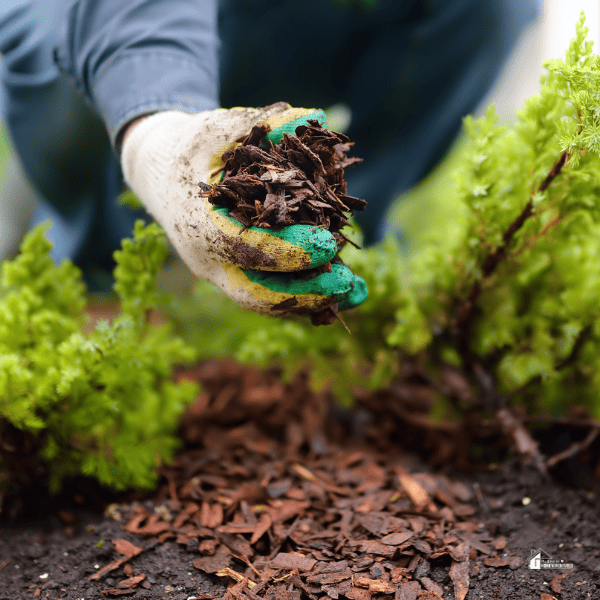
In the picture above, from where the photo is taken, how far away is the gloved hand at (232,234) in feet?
3.38

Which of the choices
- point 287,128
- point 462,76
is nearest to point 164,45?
point 287,128

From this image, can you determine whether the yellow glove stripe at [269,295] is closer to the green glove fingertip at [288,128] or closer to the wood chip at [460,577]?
the green glove fingertip at [288,128]

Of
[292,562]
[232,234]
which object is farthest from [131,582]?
[232,234]

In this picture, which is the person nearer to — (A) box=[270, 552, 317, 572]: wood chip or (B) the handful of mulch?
(B) the handful of mulch

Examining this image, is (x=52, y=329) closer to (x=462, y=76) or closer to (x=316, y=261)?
(x=316, y=261)

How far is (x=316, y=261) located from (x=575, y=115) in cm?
79

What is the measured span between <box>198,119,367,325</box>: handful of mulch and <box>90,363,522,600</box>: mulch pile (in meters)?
0.72

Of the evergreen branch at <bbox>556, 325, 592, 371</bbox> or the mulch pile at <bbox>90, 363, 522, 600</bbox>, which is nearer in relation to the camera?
the mulch pile at <bbox>90, 363, 522, 600</bbox>

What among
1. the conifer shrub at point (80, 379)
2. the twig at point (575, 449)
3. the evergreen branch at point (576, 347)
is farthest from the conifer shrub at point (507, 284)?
the conifer shrub at point (80, 379)

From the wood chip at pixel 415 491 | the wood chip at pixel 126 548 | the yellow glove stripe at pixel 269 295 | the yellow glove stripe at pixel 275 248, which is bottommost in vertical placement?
the wood chip at pixel 126 548

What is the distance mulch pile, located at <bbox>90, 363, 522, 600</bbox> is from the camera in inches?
43.9

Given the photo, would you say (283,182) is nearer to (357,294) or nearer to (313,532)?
(357,294)

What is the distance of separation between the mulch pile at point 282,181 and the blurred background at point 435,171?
6.90 ft

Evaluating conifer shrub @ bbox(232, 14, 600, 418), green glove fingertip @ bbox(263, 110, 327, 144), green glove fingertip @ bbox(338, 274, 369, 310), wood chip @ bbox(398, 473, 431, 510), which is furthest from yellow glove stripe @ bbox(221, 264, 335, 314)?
wood chip @ bbox(398, 473, 431, 510)
